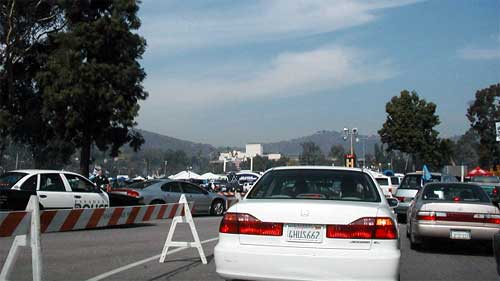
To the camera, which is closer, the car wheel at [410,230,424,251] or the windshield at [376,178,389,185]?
the car wheel at [410,230,424,251]

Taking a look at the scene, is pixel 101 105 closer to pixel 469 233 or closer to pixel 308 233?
pixel 469 233

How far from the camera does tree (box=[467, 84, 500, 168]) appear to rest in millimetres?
72844

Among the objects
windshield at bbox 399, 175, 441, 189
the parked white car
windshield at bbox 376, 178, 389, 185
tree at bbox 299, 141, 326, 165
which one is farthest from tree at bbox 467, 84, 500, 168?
the parked white car

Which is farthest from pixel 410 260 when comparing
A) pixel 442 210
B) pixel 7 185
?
pixel 7 185

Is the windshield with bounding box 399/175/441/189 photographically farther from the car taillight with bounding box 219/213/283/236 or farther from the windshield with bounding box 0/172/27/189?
the car taillight with bounding box 219/213/283/236

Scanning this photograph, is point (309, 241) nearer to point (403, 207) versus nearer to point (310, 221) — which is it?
point (310, 221)

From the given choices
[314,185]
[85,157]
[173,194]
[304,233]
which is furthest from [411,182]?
[85,157]

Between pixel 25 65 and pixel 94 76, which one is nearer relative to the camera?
pixel 94 76

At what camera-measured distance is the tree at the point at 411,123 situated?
167ft

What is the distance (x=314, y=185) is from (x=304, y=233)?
138 cm

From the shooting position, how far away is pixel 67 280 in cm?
816

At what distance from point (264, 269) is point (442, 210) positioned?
6.49 meters

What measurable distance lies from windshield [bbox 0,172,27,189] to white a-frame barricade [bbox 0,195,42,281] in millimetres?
8807

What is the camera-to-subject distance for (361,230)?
616 cm
